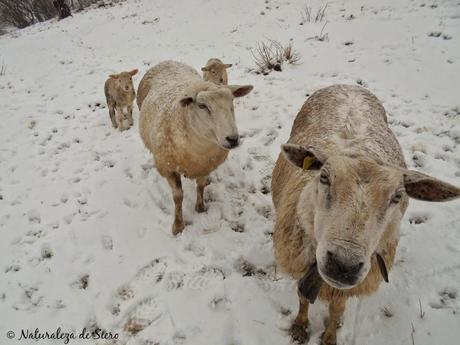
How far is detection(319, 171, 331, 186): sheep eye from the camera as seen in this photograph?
1638 mm

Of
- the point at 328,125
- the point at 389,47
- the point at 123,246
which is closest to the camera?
the point at 328,125

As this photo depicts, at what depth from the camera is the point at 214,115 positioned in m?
2.83

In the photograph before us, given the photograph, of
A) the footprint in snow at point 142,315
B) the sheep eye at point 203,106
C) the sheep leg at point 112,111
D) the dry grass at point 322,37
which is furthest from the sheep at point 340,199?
the dry grass at point 322,37

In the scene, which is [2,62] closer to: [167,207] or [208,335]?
[167,207]

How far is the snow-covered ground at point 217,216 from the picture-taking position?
2.61m

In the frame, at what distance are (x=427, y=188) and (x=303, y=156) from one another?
2.21 feet

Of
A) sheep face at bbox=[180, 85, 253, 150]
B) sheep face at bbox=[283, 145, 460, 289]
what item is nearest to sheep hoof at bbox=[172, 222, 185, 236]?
sheep face at bbox=[180, 85, 253, 150]

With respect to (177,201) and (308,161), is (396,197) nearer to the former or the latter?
(308,161)

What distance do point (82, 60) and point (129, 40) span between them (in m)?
1.99

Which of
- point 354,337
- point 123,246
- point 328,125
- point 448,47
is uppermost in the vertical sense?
point 328,125

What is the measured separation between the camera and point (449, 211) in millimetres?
3188

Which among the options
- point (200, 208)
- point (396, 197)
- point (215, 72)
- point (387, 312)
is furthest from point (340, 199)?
point (215, 72)

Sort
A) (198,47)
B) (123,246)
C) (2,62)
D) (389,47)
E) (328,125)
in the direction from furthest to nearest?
(2,62) → (198,47) → (389,47) → (123,246) → (328,125)

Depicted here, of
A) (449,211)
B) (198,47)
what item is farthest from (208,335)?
(198,47)
